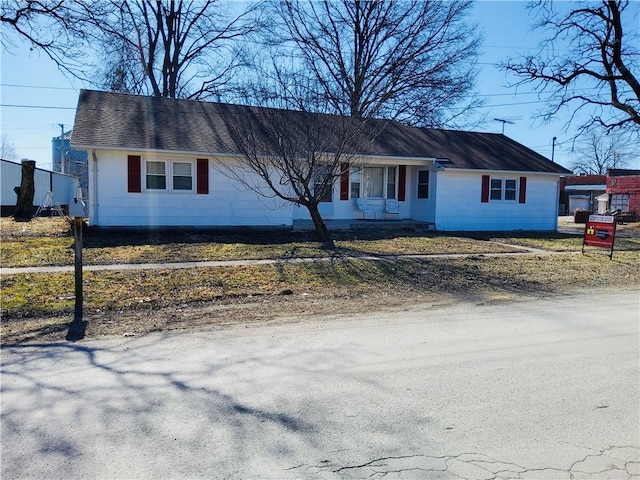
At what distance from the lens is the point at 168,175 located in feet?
56.9

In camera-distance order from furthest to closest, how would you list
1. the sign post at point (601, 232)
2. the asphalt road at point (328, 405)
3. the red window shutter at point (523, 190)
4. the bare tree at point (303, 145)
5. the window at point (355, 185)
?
the red window shutter at point (523, 190)
the window at point (355, 185)
the sign post at point (601, 232)
the bare tree at point (303, 145)
the asphalt road at point (328, 405)

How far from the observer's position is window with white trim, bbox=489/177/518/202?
896 inches

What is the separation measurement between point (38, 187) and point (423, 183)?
77.1 feet

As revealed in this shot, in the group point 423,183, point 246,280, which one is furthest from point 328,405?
point 423,183

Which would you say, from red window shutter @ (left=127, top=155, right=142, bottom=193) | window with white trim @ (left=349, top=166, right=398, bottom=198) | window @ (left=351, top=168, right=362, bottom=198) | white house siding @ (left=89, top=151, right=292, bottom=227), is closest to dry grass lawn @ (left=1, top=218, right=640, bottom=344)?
white house siding @ (left=89, top=151, right=292, bottom=227)

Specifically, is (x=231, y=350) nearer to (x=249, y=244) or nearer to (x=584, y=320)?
(x=584, y=320)

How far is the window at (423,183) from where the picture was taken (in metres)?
21.9

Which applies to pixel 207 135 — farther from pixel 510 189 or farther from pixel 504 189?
A: pixel 510 189

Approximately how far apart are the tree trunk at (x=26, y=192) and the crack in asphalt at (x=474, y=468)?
2109cm

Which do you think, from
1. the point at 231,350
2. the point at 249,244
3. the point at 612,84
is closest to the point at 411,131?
the point at 612,84

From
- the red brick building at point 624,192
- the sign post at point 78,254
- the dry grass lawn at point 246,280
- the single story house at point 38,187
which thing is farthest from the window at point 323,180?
the red brick building at point 624,192

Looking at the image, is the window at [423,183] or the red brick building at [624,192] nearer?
the window at [423,183]

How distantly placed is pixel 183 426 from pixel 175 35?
112 ft

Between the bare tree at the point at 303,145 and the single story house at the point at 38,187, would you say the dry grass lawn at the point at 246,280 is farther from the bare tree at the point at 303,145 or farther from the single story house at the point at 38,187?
the single story house at the point at 38,187
